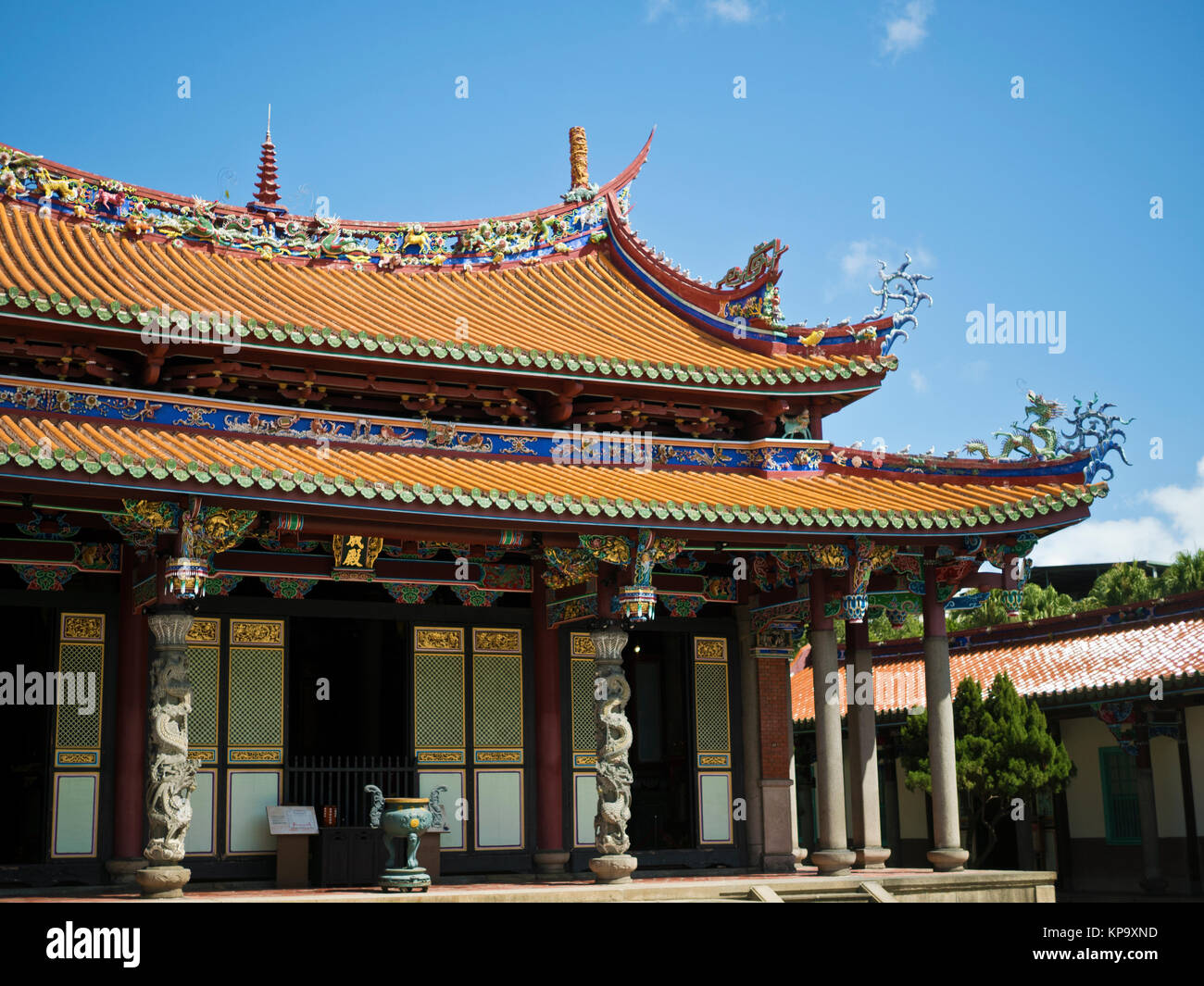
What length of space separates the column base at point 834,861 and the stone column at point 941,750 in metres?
1.07

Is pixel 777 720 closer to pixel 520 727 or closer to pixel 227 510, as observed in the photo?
pixel 520 727

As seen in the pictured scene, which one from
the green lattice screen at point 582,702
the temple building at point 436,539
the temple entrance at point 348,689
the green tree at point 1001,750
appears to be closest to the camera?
the temple building at point 436,539

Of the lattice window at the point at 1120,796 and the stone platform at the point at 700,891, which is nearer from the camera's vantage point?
the stone platform at the point at 700,891

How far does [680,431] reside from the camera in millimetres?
18125

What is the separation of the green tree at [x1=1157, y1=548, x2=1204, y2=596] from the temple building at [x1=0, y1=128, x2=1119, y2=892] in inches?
1083

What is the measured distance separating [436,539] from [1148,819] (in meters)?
14.6

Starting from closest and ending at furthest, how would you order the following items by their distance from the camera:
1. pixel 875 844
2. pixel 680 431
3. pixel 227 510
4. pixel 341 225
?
1. pixel 227 510
2. pixel 875 844
3. pixel 680 431
4. pixel 341 225

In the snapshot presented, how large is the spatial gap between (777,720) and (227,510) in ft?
25.4

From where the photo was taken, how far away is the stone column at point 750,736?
1795 cm

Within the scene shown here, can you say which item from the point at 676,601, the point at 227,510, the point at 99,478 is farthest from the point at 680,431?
the point at 99,478

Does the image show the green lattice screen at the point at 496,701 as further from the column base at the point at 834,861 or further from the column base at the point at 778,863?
the column base at the point at 834,861

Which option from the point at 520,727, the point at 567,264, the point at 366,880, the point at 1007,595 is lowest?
the point at 366,880

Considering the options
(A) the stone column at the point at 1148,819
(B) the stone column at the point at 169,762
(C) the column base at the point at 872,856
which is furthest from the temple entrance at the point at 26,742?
(A) the stone column at the point at 1148,819

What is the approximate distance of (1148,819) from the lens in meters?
23.8
